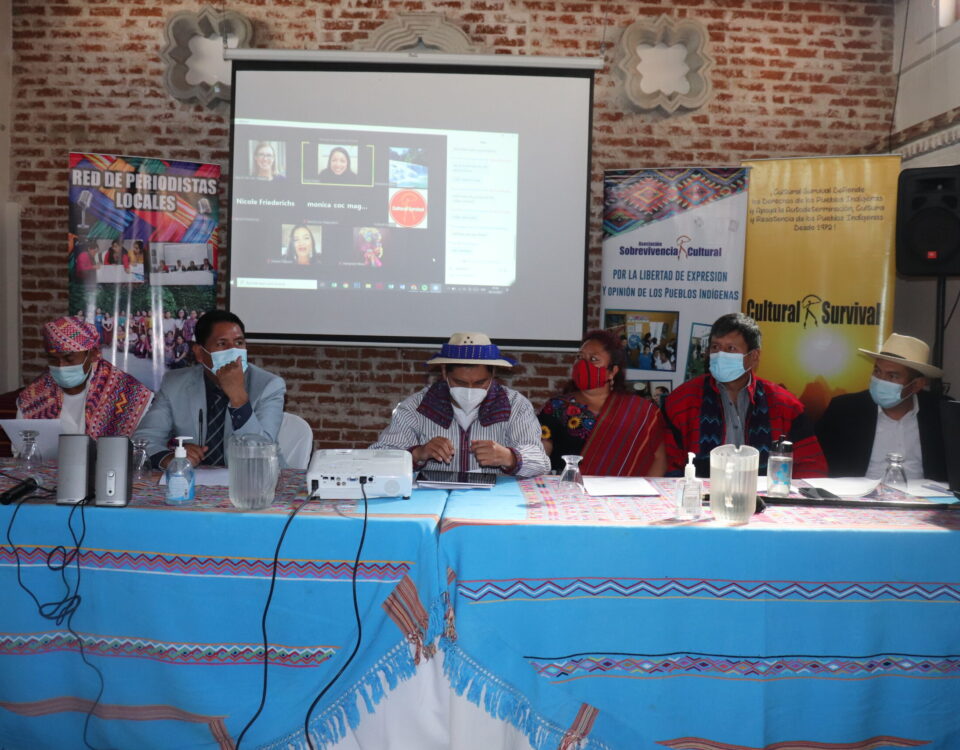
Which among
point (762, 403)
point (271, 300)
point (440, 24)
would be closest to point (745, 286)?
point (762, 403)

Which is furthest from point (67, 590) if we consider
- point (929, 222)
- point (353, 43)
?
point (929, 222)

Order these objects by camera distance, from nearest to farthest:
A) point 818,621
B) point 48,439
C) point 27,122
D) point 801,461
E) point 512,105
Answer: point 818,621 < point 48,439 < point 801,461 < point 512,105 < point 27,122

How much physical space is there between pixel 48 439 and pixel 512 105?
297 cm

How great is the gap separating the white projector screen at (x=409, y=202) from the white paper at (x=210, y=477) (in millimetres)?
2076

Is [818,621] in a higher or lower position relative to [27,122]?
lower

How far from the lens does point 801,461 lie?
10.4 feet

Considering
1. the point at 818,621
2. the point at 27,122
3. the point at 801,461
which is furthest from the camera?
the point at 27,122

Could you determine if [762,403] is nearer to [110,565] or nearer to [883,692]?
[883,692]

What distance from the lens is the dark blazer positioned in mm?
3131

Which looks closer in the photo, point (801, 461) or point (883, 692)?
point (883, 692)

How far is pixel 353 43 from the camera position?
4805 millimetres

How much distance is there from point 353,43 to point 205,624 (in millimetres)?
3796

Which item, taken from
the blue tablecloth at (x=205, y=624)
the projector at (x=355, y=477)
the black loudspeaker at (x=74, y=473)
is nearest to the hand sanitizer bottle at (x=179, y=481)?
the blue tablecloth at (x=205, y=624)

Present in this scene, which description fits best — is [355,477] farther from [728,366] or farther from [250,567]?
[728,366]
